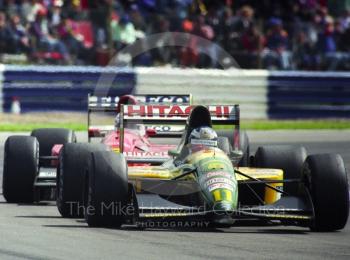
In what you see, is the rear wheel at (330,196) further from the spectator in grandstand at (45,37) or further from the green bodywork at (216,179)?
the spectator in grandstand at (45,37)

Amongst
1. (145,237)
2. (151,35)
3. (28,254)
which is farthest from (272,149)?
(151,35)

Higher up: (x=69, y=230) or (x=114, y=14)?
(x=114, y=14)

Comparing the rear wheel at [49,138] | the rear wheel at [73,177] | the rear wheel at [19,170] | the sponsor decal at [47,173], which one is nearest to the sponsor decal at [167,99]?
the rear wheel at [49,138]

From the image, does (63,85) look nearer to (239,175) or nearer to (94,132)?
(94,132)

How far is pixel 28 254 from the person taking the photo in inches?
305

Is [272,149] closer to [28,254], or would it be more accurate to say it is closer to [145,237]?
[145,237]

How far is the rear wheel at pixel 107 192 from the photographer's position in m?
9.34

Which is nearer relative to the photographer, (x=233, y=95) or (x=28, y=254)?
(x=28, y=254)

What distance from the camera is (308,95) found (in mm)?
23375

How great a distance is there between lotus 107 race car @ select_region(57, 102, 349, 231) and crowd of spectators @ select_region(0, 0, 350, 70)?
38.8 ft

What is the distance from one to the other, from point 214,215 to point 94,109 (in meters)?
5.13

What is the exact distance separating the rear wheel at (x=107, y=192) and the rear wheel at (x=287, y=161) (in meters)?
2.38

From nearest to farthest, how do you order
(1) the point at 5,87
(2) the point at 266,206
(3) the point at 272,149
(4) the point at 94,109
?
(2) the point at 266,206
(3) the point at 272,149
(4) the point at 94,109
(1) the point at 5,87

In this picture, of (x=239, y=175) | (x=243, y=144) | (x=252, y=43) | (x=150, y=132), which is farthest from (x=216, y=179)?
(x=252, y=43)
